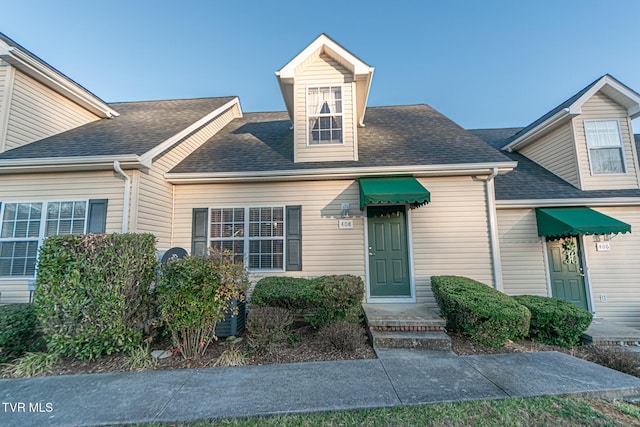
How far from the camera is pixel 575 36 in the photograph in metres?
11.9

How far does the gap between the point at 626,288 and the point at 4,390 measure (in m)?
12.0

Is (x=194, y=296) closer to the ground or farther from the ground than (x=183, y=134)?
closer to the ground

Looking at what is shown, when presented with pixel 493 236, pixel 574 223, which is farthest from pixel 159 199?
pixel 574 223

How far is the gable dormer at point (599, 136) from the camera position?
729 cm

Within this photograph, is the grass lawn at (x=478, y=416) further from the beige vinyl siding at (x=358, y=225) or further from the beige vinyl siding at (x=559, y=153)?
the beige vinyl siding at (x=559, y=153)

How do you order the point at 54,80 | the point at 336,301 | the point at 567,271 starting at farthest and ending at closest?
the point at 54,80
the point at 567,271
the point at 336,301

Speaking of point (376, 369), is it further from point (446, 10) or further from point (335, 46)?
point (446, 10)

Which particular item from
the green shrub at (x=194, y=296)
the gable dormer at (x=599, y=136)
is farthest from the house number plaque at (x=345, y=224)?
the gable dormer at (x=599, y=136)

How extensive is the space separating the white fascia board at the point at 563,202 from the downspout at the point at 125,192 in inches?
340

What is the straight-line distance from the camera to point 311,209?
659 cm

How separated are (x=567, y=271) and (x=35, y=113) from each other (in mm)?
14152

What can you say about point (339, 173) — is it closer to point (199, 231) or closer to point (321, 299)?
point (321, 299)

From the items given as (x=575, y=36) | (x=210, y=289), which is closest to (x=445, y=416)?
(x=210, y=289)

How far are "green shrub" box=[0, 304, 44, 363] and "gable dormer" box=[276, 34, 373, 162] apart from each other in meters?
5.77
